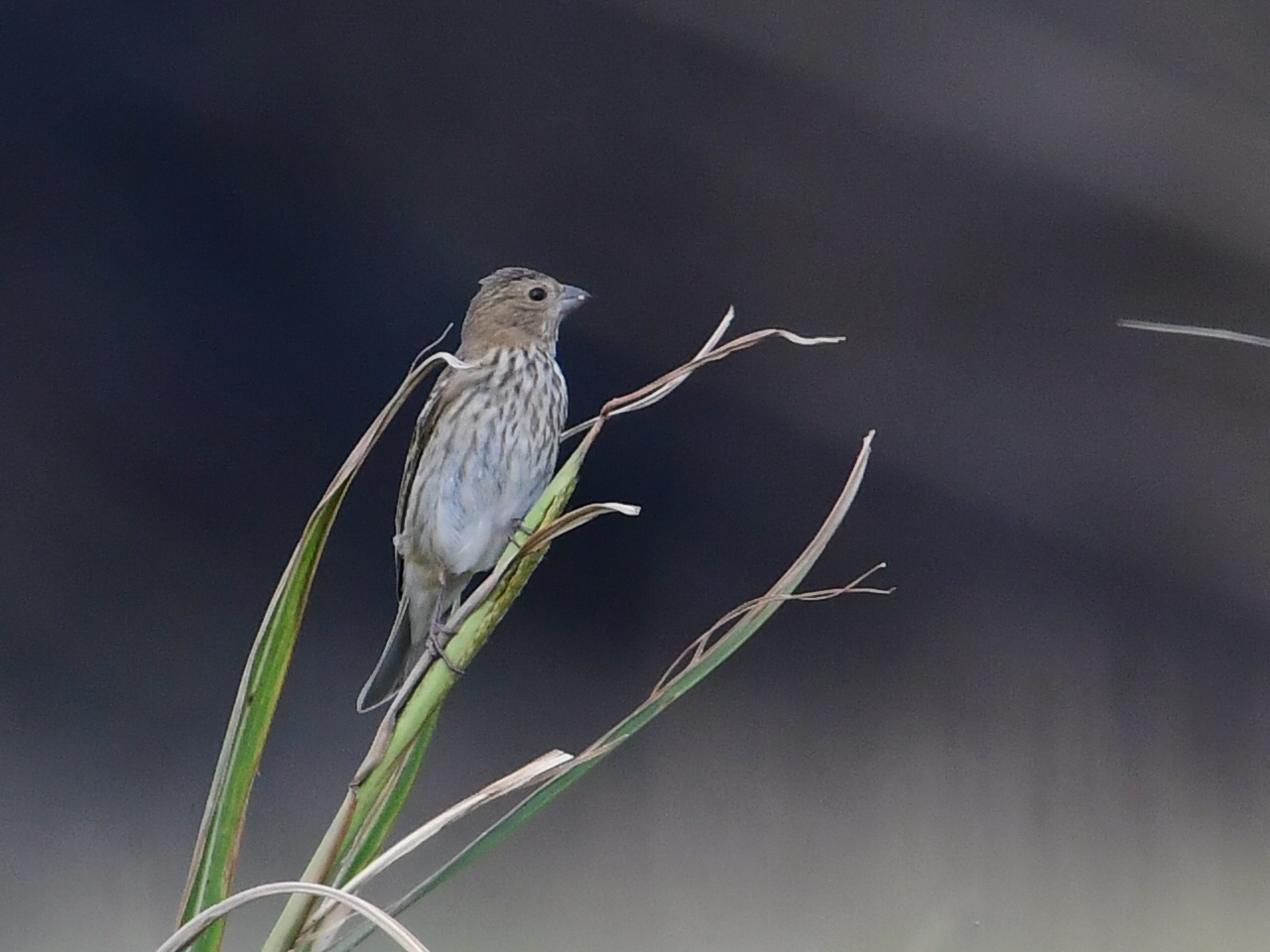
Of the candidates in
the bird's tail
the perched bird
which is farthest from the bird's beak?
the bird's tail

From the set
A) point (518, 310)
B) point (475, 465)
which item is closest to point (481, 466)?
point (475, 465)

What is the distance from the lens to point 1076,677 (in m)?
1.87

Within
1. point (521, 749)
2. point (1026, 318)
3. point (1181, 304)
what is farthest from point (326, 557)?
point (1181, 304)

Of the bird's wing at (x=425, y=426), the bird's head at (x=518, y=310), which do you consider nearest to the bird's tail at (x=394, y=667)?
the bird's wing at (x=425, y=426)

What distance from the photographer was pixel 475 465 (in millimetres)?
1355

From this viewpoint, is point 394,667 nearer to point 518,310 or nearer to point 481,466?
point 481,466

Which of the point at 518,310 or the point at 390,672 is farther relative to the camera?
the point at 518,310

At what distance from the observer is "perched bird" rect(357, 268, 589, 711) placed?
1355mm

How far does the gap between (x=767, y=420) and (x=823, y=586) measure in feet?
0.82

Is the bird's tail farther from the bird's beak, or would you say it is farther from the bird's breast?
the bird's beak

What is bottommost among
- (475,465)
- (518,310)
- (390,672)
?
(390,672)

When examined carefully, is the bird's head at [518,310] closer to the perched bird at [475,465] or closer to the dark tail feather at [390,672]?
the perched bird at [475,465]

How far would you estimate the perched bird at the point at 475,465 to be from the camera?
136cm

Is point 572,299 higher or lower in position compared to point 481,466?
higher
